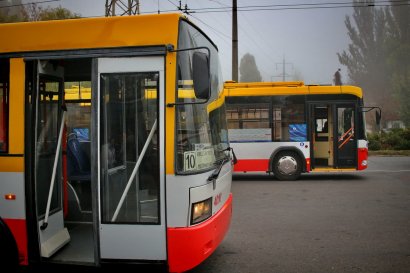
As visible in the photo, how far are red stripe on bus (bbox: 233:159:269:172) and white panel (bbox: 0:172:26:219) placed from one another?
29.7ft

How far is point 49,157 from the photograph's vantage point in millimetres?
4762

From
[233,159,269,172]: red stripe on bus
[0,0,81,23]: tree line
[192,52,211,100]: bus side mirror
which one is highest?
[0,0,81,23]: tree line

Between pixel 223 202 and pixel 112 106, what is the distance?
176 cm

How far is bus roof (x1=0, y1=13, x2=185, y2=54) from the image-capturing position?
4.22 metres

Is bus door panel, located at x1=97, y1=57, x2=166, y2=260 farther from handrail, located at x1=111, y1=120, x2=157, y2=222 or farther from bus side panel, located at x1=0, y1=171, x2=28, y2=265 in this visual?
bus side panel, located at x1=0, y1=171, x2=28, y2=265

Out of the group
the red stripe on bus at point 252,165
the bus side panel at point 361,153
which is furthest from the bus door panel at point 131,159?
the bus side panel at point 361,153

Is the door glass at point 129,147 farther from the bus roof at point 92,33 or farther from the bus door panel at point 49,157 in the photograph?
the bus door panel at point 49,157

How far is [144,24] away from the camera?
427 cm

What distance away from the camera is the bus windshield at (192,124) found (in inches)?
163

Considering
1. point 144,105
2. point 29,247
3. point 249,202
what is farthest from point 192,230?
point 249,202

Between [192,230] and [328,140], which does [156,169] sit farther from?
[328,140]

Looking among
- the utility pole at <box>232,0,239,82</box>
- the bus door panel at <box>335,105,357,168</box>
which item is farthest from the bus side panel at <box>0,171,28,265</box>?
the utility pole at <box>232,0,239,82</box>

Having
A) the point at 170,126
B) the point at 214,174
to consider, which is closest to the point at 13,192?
the point at 170,126

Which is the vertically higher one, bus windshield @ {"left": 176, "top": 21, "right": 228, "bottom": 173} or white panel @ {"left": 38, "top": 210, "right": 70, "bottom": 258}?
bus windshield @ {"left": 176, "top": 21, "right": 228, "bottom": 173}
